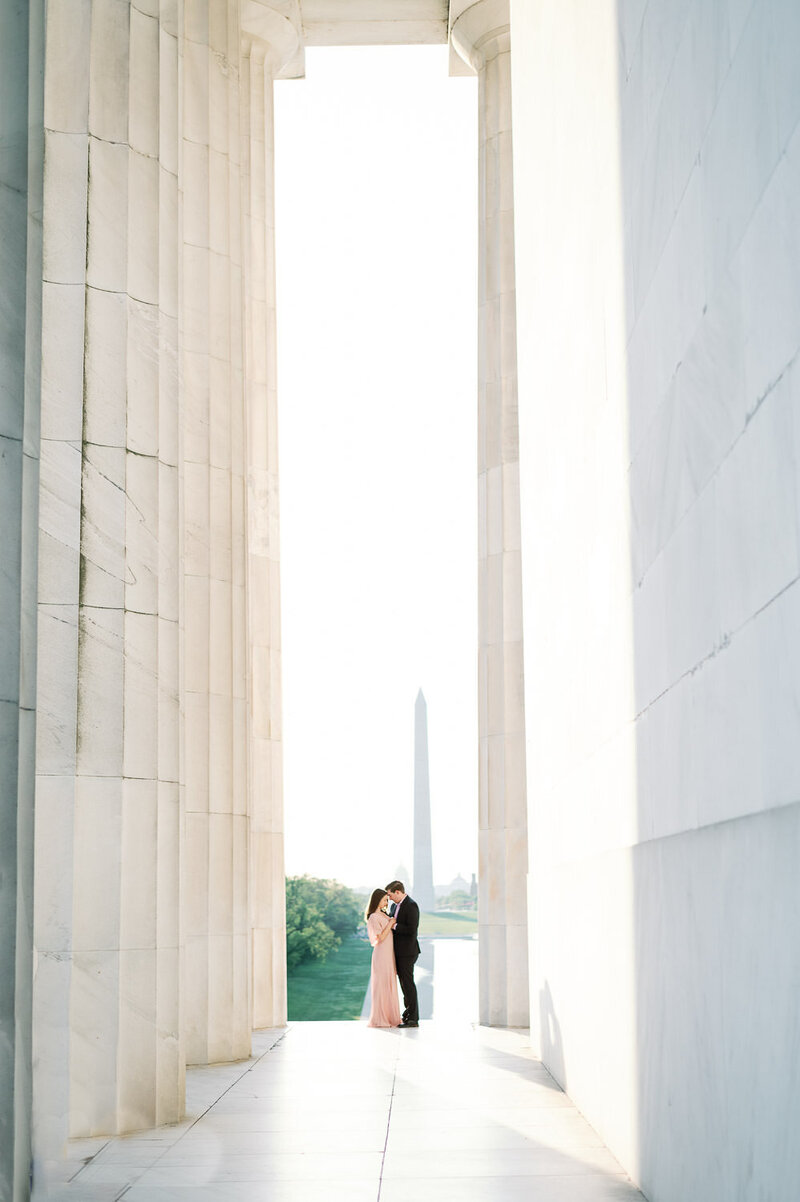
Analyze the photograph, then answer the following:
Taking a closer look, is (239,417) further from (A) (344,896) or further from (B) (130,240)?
(A) (344,896)

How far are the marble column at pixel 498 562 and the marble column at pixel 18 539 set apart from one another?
2727 cm

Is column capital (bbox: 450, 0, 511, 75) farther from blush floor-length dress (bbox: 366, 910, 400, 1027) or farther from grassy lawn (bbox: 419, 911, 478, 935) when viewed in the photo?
grassy lawn (bbox: 419, 911, 478, 935)

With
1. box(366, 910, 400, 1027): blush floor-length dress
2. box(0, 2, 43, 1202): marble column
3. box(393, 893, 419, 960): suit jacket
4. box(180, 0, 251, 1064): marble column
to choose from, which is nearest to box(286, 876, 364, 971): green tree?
box(366, 910, 400, 1027): blush floor-length dress

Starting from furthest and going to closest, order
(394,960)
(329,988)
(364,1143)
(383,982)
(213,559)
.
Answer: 1. (329,988)
2. (383,982)
3. (394,960)
4. (213,559)
5. (364,1143)

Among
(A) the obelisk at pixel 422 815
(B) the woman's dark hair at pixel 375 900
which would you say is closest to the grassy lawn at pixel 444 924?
(A) the obelisk at pixel 422 815

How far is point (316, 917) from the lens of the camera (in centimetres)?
12900

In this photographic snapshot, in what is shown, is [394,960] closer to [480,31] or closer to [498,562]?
[498,562]

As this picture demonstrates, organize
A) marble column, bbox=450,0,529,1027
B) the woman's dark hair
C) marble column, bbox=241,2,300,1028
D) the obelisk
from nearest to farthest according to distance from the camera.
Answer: marble column, bbox=450,0,529,1027 → marble column, bbox=241,2,300,1028 → the woman's dark hair → the obelisk

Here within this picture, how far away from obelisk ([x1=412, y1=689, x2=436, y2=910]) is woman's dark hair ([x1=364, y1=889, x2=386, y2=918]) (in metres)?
106

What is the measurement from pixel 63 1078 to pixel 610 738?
891 cm

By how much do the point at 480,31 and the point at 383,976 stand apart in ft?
96.1

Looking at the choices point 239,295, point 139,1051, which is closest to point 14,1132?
point 139,1051

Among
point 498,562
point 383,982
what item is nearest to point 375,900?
point 383,982

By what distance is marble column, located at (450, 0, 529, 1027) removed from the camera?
3641cm
